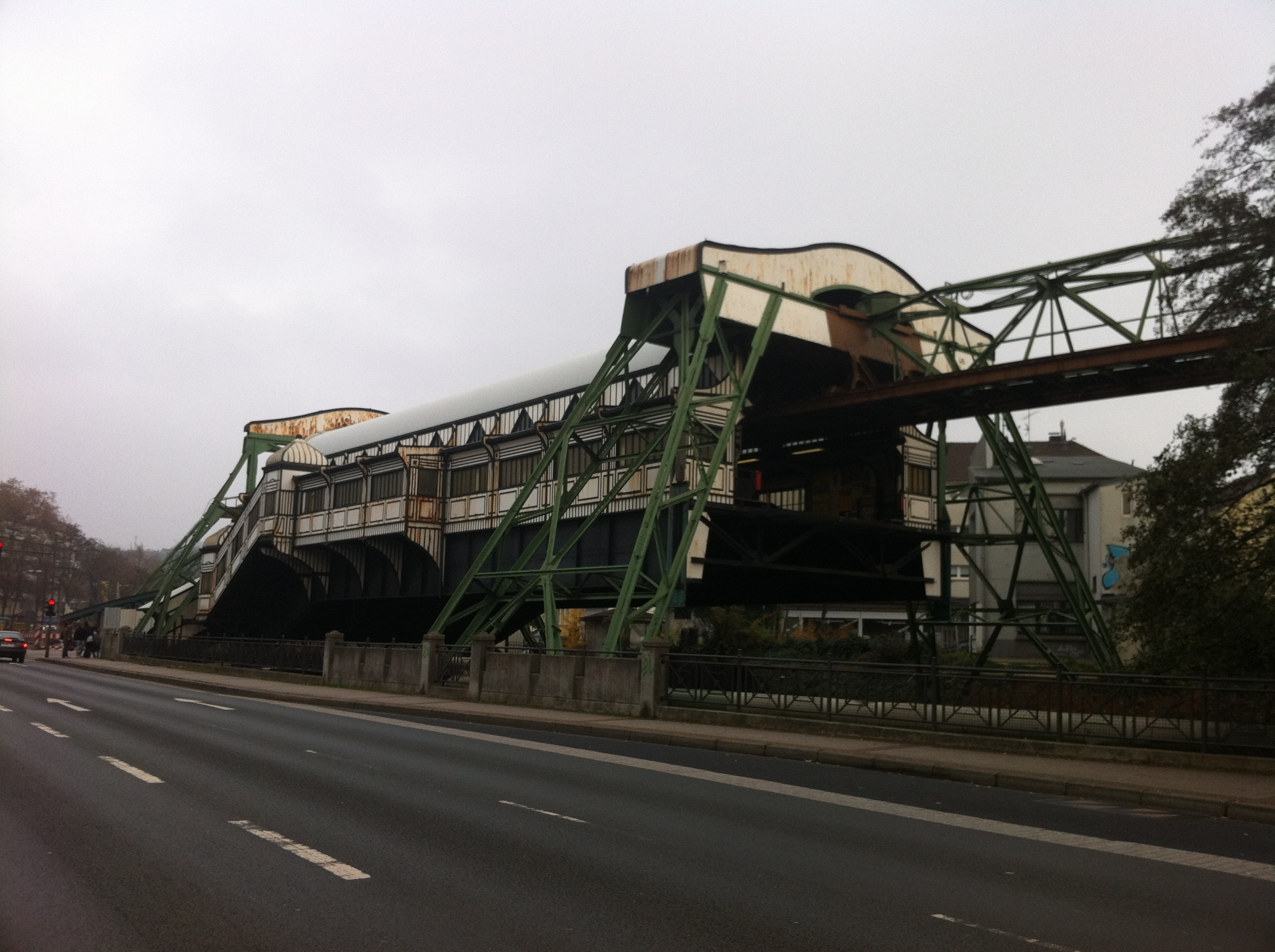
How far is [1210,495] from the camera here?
57.8ft

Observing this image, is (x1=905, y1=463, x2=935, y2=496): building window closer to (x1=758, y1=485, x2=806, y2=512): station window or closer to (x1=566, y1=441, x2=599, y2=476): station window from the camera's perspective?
(x1=758, y1=485, x2=806, y2=512): station window

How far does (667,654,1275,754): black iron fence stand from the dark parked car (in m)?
42.5

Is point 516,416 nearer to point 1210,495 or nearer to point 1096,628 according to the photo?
point 1096,628

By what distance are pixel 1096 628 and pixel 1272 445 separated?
1540 centimetres

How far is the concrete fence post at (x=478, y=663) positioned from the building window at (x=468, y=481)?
11744mm

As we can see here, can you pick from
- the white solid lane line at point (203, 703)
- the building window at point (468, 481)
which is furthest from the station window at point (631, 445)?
the white solid lane line at point (203, 703)

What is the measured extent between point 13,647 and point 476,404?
2692cm

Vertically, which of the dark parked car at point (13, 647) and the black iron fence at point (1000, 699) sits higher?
the black iron fence at point (1000, 699)

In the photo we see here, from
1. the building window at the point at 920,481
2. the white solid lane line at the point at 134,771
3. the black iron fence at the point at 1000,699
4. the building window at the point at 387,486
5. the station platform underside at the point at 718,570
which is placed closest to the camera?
the white solid lane line at the point at 134,771

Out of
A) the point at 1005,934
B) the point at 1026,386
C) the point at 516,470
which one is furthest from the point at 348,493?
the point at 1005,934

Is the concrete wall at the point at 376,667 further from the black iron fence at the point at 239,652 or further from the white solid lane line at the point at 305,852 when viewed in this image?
the white solid lane line at the point at 305,852

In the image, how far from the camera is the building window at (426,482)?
131 ft

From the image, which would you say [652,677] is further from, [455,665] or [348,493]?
[348,493]

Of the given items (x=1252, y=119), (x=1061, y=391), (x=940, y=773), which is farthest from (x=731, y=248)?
(x=940, y=773)
